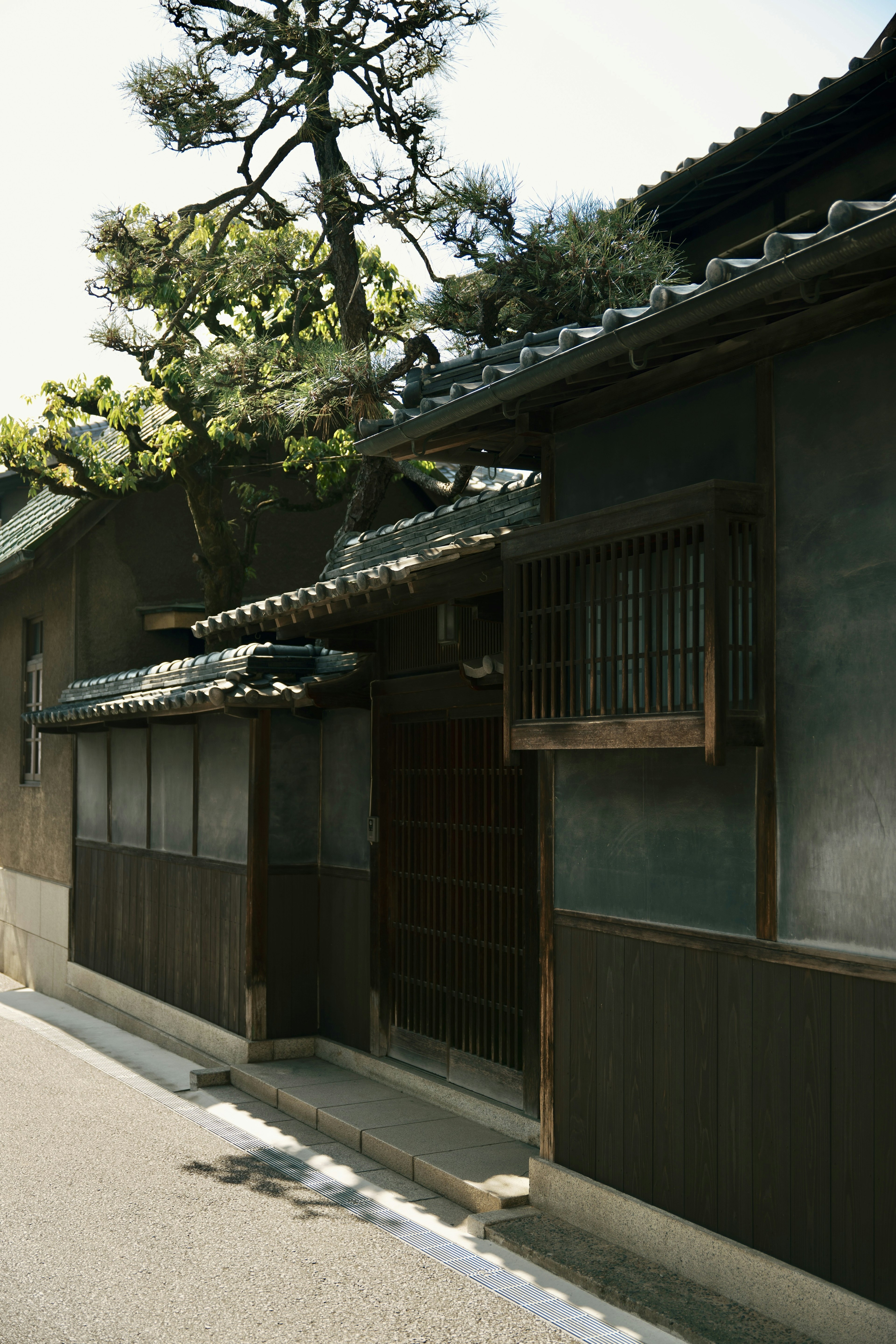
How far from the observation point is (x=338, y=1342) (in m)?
5.42

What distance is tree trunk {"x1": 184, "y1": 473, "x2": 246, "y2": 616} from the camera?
14023 millimetres

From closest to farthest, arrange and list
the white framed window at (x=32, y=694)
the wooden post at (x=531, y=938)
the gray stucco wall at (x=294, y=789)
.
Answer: the wooden post at (x=531, y=938)
the gray stucco wall at (x=294, y=789)
the white framed window at (x=32, y=694)

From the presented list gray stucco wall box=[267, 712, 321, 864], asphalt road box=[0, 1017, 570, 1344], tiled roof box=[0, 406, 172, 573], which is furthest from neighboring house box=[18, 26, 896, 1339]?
tiled roof box=[0, 406, 172, 573]

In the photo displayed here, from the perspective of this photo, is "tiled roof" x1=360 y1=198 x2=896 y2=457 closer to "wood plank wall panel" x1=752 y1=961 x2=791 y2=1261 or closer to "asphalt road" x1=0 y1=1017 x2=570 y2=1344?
"wood plank wall panel" x1=752 y1=961 x2=791 y2=1261

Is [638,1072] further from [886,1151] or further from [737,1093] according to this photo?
[886,1151]

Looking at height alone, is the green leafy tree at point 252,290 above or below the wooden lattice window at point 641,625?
above

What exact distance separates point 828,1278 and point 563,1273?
4.94ft

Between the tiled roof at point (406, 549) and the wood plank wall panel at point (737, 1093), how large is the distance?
240 cm

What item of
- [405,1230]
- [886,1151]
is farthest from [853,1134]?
[405,1230]

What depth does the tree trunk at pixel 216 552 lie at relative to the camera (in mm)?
14023

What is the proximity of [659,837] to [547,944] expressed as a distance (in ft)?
3.83

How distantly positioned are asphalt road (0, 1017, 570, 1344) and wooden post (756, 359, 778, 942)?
2.28 m

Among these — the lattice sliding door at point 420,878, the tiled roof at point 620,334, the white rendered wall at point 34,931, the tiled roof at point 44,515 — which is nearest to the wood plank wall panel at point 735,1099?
the tiled roof at point 620,334

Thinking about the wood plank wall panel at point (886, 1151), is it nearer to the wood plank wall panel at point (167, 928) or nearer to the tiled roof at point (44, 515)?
the wood plank wall panel at point (167, 928)
